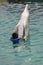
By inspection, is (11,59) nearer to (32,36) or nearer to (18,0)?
(32,36)

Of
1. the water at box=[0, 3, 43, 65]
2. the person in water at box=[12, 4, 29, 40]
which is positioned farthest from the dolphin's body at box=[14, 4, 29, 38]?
the water at box=[0, 3, 43, 65]

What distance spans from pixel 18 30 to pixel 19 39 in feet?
2.09

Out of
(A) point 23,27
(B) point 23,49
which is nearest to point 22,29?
(A) point 23,27

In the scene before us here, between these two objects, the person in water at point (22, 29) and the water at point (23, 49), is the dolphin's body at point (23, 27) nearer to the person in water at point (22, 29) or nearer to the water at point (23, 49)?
the person in water at point (22, 29)

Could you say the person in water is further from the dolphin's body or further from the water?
the water

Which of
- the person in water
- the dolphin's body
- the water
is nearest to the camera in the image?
the water

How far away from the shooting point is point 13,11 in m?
26.8

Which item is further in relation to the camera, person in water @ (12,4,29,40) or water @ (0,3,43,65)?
person in water @ (12,4,29,40)

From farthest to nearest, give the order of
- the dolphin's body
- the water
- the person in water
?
the dolphin's body < the person in water < the water

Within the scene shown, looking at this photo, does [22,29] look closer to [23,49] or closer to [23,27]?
A: [23,27]

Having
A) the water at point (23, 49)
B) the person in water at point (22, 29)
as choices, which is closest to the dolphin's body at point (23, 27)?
the person in water at point (22, 29)

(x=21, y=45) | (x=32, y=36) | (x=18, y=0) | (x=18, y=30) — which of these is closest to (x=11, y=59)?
(x=21, y=45)

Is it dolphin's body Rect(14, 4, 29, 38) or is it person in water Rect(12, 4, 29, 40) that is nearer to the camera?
person in water Rect(12, 4, 29, 40)

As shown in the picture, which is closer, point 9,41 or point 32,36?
point 9,41
